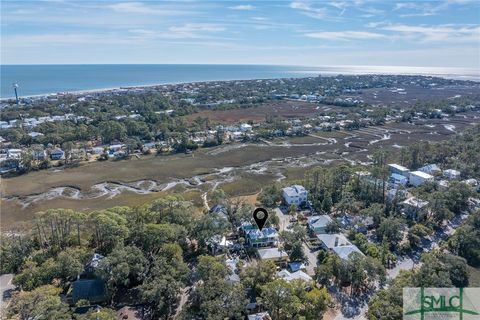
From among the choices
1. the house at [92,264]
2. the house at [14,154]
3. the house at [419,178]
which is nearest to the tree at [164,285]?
the house at [92,264]

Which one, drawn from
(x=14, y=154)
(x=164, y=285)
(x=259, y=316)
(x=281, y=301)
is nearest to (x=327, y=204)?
(x=259, y=316)

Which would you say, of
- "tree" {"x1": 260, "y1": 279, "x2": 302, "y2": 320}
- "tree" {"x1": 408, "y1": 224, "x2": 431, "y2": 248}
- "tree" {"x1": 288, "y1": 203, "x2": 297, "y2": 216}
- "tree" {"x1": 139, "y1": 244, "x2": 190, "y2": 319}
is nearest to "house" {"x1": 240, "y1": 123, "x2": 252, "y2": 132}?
"tree" {"x1": 288, "y1": 203, "x2": 297, "y2": 216}

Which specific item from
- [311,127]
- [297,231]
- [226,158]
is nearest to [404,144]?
[311,127]

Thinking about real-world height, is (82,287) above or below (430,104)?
below

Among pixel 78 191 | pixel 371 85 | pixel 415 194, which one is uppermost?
pixel 371 85

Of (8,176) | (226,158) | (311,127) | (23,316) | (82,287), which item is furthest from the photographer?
(311,127)

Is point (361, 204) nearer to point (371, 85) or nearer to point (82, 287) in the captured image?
point (82, 287)

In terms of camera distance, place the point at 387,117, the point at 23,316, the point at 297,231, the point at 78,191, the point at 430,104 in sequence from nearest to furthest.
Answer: the point at 23,316
the point at 297,231
the point at 78,191
the point at 387,117
the point at 430,104

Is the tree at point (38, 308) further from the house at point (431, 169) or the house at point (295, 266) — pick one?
the house at point (431, 169)
